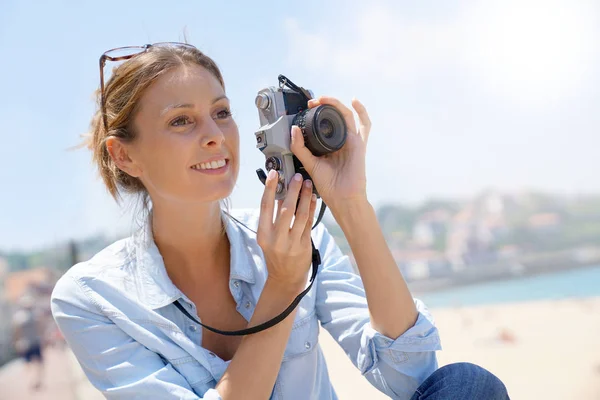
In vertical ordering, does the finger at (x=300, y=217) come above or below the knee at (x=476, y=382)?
above

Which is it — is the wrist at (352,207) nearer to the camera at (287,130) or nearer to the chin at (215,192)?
the camera at (287,130)

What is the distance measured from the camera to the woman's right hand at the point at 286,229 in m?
1.40

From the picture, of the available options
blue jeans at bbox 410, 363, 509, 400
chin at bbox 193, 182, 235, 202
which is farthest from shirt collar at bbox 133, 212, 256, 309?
blue jeans at bbox 410, 363, 509, 400

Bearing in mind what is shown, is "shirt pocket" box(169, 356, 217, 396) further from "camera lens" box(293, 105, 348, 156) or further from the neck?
"camera lens" box(293, 105, 348, 156)

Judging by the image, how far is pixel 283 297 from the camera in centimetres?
147

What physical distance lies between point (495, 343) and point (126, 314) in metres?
9.50

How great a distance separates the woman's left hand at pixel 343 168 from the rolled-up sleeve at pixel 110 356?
1.80 ft

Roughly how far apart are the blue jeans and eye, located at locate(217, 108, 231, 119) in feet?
2.85

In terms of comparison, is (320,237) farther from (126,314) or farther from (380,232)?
(126,314)

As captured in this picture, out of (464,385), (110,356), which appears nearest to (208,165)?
(110,356)

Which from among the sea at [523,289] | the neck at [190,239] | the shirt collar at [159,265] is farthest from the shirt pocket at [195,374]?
the sea at [523,289]

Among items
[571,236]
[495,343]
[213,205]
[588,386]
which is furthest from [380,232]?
[571,236]

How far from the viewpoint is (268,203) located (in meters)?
1.41

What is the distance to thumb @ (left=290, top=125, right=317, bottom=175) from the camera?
1.43m
